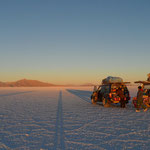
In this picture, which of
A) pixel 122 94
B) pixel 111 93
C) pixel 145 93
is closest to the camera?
pixel 122 94

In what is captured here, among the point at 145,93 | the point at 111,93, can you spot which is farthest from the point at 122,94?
the point at 145,93

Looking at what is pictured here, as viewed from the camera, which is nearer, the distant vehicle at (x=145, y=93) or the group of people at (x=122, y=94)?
the distant vehicle at (x=145, y=93)

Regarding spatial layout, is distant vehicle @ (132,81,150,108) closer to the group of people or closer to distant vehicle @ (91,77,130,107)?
the group of people

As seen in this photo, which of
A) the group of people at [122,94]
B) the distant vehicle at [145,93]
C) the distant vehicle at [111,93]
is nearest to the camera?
the distant vehicle at [145,93]

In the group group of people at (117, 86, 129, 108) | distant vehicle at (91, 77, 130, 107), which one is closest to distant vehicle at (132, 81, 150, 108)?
group of people at (117, 86, 129, 108)

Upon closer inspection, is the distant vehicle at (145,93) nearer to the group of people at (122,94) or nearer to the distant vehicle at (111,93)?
the group of people at (122,94)

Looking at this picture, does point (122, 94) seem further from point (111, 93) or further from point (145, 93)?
point (145, 93)

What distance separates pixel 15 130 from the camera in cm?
654

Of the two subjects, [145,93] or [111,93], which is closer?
[145,93]

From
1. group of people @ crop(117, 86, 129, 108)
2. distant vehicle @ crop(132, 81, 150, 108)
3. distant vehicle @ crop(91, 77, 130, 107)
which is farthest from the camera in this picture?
distant vehicle @ crop(91, 77, 130, 107)

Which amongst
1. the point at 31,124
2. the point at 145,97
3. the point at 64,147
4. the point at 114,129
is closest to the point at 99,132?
the point at 114,129

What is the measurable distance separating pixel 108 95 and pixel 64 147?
8168 mm

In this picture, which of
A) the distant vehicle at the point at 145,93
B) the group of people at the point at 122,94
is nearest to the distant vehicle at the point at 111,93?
the group of people at the point at 122,94

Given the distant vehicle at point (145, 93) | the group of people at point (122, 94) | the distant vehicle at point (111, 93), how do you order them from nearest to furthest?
1. the distant vehicle at point (145, 93)
2. the group of people at point (122, 94)
3. the distant vehicle at point (111, 93)
